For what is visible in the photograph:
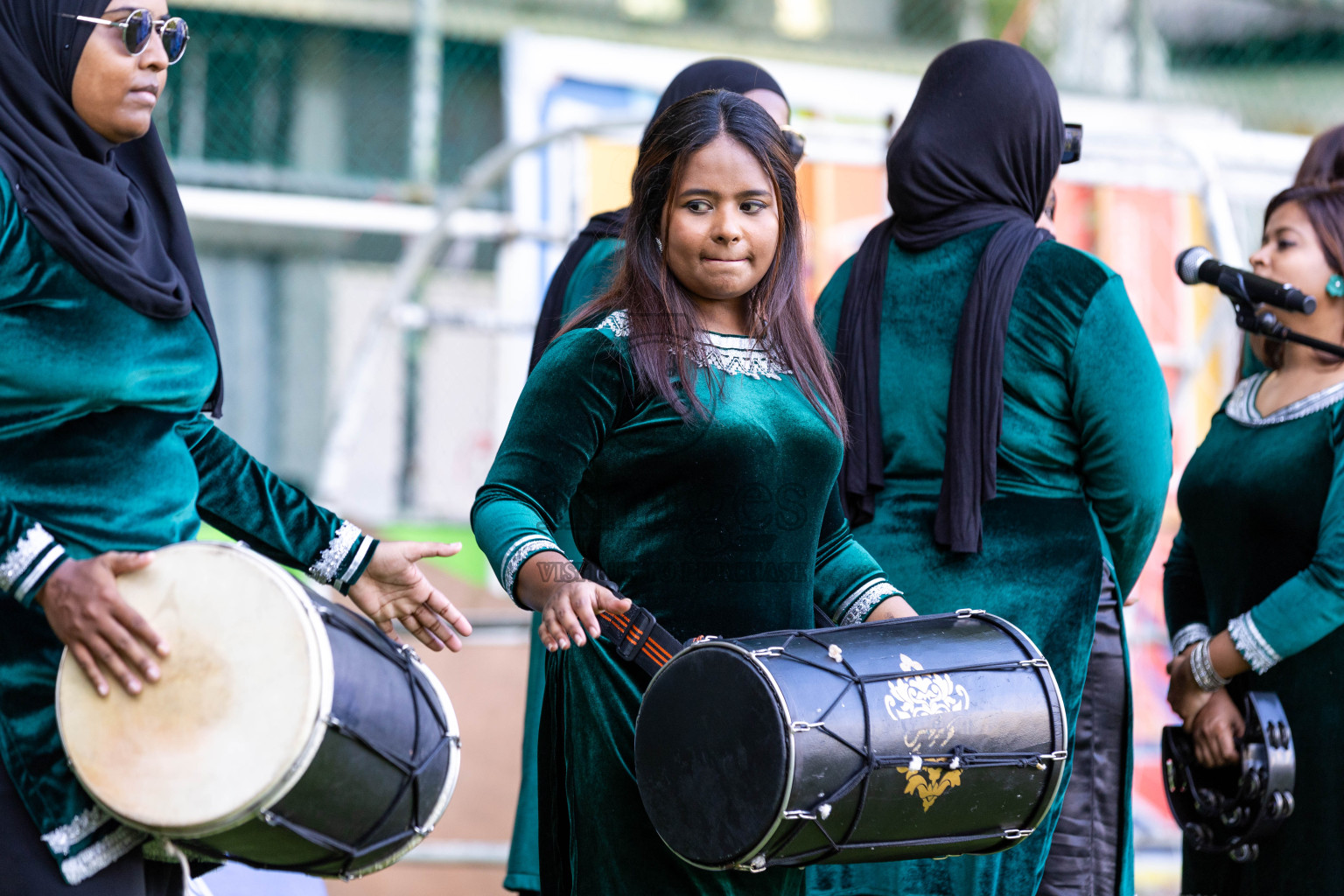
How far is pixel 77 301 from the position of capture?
193cm

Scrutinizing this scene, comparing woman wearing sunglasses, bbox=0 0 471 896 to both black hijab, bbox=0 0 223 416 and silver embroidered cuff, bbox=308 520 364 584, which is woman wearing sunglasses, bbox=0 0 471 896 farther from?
silver embroidered cuff, bbox=308 520 364 584

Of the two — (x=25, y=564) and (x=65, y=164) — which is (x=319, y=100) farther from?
(x=25, y=564)

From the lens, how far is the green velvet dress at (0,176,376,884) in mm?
1881

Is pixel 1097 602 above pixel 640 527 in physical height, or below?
below

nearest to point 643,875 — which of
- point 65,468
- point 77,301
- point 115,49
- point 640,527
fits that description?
point 640,527

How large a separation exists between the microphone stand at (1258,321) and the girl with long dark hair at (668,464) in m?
1.39

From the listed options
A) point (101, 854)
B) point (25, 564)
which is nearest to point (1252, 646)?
point (101, 854)

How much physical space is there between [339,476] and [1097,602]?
2935 millimetres

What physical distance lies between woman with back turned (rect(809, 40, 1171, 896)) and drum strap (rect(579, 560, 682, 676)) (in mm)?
828

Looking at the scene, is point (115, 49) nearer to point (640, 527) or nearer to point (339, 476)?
point (640, 527)

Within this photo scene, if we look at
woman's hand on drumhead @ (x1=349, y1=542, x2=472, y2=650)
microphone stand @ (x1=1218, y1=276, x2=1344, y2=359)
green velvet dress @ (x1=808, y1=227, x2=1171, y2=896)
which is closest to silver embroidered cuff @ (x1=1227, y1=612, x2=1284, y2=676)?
green velvet dress @ (x1=808, y1=227, x2=1171, y2=896)

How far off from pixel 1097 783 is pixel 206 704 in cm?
185

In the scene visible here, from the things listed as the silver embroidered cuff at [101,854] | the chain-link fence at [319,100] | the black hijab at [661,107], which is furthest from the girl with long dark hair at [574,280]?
the chain-link fence at [319,100]

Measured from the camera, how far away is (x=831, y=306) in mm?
3100
